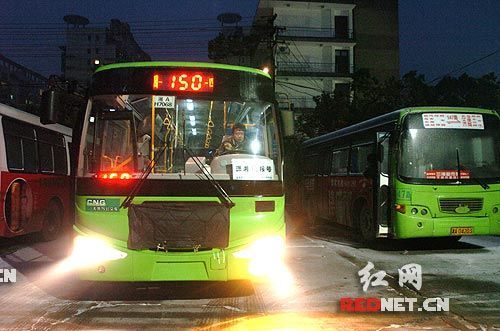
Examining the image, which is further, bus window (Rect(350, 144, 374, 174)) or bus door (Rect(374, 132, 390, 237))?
bus window (Rect(350, 144, 374, 174))

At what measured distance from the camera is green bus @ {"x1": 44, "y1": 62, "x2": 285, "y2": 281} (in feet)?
18.6

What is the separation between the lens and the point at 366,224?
1160cm

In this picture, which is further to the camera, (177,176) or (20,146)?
(20,146)

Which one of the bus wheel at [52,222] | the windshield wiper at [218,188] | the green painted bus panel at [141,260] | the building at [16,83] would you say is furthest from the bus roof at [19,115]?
the building at [16,83]

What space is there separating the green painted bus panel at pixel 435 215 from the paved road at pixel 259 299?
1.80 feet

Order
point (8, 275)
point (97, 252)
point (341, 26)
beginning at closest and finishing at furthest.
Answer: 1. point (97, 252)
2. point (8, 275)
3. point (341, 26)

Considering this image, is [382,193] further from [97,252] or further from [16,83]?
[16,83]

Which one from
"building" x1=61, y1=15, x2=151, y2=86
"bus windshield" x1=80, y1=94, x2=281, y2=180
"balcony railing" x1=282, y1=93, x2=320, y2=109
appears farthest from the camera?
"building" x1=61, y1=15, x2=151, y2=86

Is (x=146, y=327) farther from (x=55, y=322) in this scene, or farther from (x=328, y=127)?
(x=328, y=127)

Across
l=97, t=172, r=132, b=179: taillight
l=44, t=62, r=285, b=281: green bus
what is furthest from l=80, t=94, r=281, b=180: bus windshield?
l=97, t=172, r=132, b=179: taillight

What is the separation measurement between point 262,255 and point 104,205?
6.45 ft

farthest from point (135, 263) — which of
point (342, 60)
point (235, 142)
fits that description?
point (342, 60)

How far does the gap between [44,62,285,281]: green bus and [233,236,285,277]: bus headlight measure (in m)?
0.01

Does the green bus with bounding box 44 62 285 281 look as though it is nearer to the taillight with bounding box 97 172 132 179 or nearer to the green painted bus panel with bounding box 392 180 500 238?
the taillight with bounding box 97 172 132 179
